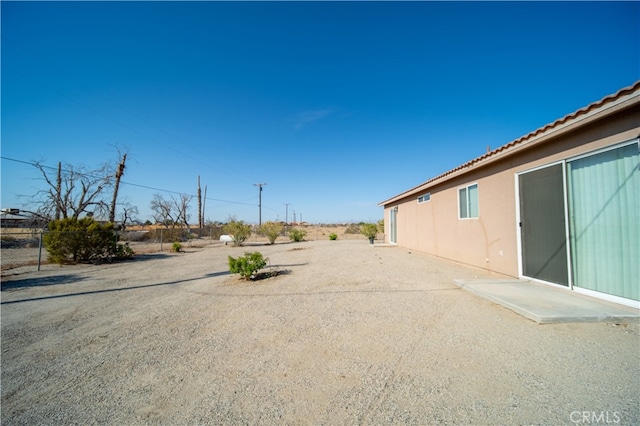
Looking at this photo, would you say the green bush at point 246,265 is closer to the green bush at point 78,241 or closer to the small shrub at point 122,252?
the green bush at point 78,241

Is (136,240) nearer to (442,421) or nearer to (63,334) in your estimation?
(63,334)

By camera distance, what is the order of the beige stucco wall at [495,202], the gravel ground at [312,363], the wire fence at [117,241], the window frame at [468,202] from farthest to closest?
the wire fence at [117,241] → the window frame at [468,202] → the beige stucco wall at [495,202] → the gravel ground at [312,363]

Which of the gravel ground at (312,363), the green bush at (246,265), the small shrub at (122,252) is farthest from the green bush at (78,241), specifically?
the green bush at (246,265)

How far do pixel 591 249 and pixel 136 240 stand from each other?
92.8 feet

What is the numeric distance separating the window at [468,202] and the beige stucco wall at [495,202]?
159 millimetres

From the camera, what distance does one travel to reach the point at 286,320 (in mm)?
3801

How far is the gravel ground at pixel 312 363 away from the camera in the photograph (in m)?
1.93

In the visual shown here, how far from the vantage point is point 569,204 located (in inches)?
170

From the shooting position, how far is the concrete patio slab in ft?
10.8

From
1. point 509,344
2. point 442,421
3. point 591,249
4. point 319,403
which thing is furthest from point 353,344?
point 591,249

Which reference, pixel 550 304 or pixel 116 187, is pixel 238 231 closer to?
pixel 116 187

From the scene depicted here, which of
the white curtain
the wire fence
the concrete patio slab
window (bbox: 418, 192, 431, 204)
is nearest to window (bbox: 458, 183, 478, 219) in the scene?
window (bbox: 418, 192, 431, 204)

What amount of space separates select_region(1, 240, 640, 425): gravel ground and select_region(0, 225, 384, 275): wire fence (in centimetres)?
679

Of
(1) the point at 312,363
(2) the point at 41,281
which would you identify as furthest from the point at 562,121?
(2) the point at 41,281
